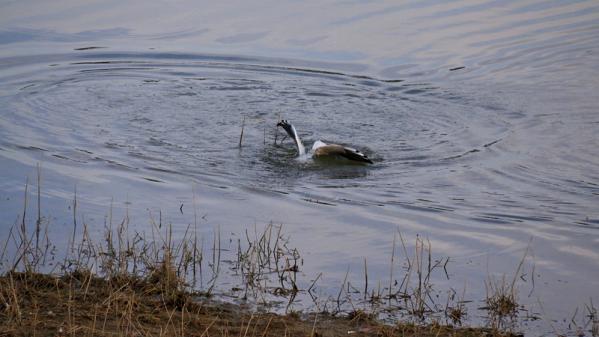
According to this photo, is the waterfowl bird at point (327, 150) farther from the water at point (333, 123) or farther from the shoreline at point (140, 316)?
the shoreline at point (140, 316)

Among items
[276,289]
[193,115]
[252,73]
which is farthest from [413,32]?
[276,289]

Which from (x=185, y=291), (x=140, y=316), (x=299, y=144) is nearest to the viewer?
(x=140, y=316)

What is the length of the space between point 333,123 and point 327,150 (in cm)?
182

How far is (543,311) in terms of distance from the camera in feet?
21.7

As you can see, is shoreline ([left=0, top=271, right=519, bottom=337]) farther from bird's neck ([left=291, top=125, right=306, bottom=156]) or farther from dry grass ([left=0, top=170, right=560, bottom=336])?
bird's neck ([left=291, top=125, right=306, bottom=156])

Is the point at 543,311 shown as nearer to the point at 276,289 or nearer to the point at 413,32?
the point at 276,289

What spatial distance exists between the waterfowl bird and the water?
15 centimetres

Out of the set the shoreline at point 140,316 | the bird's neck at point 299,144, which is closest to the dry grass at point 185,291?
the shoreline at point 140,316

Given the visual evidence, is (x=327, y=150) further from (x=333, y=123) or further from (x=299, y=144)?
(x=333, y=123)

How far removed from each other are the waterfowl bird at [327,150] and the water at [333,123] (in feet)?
0.51

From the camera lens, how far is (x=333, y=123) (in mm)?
12242

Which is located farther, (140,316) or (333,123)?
(333,123)

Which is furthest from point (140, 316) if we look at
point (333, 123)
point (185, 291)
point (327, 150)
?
point (333, 123)

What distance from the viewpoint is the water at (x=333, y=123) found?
27.6ft
